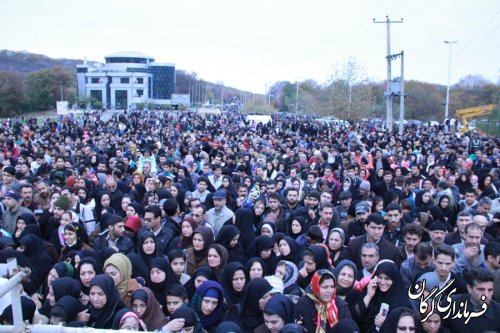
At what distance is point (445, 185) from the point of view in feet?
27.0

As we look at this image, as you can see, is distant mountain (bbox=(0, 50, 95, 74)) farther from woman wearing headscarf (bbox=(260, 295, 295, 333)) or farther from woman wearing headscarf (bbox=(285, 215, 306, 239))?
woman wearing headscarf (bbox=(260, 295, 295, 333))

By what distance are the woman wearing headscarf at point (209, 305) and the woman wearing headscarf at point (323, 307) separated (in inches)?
26.3

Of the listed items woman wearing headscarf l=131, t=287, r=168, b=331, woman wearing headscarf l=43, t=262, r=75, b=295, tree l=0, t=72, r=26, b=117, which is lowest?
woman wearing headscarf l=131, t=287, r=168, b=331

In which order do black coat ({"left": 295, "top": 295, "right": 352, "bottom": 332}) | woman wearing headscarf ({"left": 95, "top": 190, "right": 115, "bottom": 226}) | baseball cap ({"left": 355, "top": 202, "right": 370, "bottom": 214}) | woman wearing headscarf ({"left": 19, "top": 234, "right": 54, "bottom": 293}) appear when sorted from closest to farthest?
black coat ({"left": 295, "top": 295, "right": 352, "bottom": 332}) < woman wearing headscarf ({"left": 19, "top": 234, "right": 54, "bottom": 293}) < baseball cap ({"left": 355, "top": 202, "right": 370, "bottom": 214}) < woman wearing headscarf ({"left": 95, "top": 190, "right": 115, "bottom": 226})

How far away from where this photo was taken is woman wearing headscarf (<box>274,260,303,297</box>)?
450 cm

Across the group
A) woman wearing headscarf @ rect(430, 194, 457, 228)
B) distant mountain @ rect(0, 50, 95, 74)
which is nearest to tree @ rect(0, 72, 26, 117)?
woman wearing headscarf @ rect(430, 194, 457, 228)

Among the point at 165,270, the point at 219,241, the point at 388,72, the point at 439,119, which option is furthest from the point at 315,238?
the point at 439,119

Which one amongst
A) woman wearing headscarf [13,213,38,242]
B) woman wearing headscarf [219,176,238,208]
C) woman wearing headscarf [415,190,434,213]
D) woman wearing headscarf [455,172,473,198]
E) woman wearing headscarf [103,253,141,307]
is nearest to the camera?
woman wearing headscarf [103,253,141,307]

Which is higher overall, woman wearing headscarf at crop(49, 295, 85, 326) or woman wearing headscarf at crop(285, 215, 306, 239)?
woman wearing headscarf at crop(285, 215, 306, 239)

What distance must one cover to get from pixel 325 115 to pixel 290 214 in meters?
35.1

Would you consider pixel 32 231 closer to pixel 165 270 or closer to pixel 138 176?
pixel 165 270

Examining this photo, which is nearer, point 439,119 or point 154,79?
point 439,119

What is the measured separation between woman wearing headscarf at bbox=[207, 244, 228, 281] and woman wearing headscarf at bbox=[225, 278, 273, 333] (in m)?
0.88

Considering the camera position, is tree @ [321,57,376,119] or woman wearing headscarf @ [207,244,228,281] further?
tree @ [321,57,376,119]
